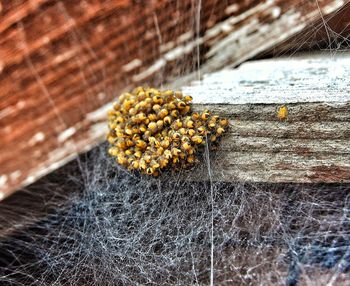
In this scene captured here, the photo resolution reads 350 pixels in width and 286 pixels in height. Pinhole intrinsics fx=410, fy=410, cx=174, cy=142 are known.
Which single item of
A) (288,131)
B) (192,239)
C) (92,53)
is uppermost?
(92,53)

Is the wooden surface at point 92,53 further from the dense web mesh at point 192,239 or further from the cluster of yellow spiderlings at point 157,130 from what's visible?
the dense web mesh at point 192,239

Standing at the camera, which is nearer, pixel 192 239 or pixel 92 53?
pixel 192 239

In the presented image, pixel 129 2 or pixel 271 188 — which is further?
pixel 129 2

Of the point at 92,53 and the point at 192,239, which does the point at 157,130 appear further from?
the point at 92,53

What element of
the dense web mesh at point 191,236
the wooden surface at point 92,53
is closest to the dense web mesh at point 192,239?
the dense web mesh at point 191,236

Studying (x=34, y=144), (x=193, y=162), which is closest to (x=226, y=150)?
(x=193, y=162)

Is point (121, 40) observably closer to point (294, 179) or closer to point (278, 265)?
point (294, 179)

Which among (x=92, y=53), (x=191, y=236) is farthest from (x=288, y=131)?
(x=92, y=53)
